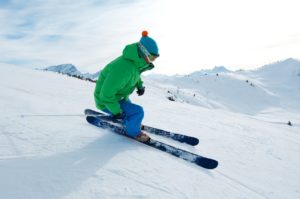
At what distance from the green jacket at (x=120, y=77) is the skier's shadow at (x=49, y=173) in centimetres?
101

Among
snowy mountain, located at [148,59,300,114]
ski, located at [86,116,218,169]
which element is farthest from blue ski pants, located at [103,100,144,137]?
snowy mountain, located at [148,59,300,114]

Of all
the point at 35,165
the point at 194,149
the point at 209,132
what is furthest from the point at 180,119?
the point at 35,165

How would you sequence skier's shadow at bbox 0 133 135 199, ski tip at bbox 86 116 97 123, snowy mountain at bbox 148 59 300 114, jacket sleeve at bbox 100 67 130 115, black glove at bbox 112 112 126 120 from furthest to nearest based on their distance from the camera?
snowy mountain at bbox 148 59 300 114 < ski tip at bbox 86 116 97 123 < black glove at bbox 112 112 126 120 < jacket sleeve at bbox 100 67 130 115 < skier's shadow at bbox 0 133 135 199

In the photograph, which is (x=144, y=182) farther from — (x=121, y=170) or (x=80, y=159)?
(x=80, y=159)

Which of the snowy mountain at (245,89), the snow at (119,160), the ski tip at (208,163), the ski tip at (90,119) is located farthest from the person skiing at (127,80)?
the snowy mountain at (245,89)

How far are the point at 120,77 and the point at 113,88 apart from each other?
181mm

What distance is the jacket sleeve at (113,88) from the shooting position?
14.5 feet

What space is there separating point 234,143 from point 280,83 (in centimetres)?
2268

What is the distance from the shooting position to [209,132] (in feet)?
20.5

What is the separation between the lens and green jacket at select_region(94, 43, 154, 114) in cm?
443

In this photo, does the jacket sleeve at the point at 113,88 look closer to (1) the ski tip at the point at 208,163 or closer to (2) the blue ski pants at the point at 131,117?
(2) the blue ski pants at the point at 131,117

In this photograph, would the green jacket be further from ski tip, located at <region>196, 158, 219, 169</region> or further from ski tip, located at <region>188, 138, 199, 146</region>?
ski tip, located at <region>196, 158, 219, 169</region>

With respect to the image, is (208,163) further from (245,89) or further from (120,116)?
(245,89)

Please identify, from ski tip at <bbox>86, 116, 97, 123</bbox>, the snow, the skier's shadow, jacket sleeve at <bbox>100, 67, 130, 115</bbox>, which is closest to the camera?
the skier's shadow
